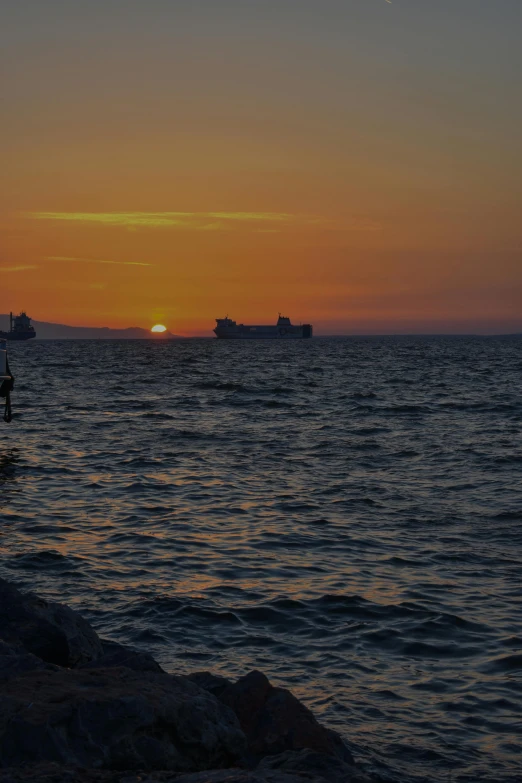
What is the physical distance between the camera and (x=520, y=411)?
40188 millimetres

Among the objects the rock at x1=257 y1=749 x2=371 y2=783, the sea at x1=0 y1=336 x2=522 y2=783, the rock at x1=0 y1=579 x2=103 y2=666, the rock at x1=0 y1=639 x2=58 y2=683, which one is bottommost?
the sea at x1=0 y1=336 x2=522 y2=783

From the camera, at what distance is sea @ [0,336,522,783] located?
8.38 metres

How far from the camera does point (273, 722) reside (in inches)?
267

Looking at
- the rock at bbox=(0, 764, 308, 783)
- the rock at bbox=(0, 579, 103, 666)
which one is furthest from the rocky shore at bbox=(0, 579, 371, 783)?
the rock at bbox=(0, 579, 103, 666)

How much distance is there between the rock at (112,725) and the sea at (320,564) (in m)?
1.84

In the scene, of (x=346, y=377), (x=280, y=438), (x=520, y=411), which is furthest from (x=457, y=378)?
(x=280, y=438)

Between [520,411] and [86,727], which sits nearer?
[86,727]

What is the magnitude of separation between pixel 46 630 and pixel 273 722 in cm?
263

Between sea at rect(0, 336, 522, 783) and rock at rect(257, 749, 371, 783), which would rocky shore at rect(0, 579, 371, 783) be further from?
sea at rect(0, 336, 522, 783)

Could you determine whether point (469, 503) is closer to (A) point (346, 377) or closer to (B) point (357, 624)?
(B) point (357, 624)

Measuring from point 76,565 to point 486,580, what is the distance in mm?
6154

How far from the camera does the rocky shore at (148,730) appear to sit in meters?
5.25

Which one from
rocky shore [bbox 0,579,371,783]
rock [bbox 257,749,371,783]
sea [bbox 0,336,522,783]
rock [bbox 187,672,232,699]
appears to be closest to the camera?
rocky shore [bbox 0,579,371,783]

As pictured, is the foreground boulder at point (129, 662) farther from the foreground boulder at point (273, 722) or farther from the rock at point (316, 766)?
the rock at point (316, 766)
